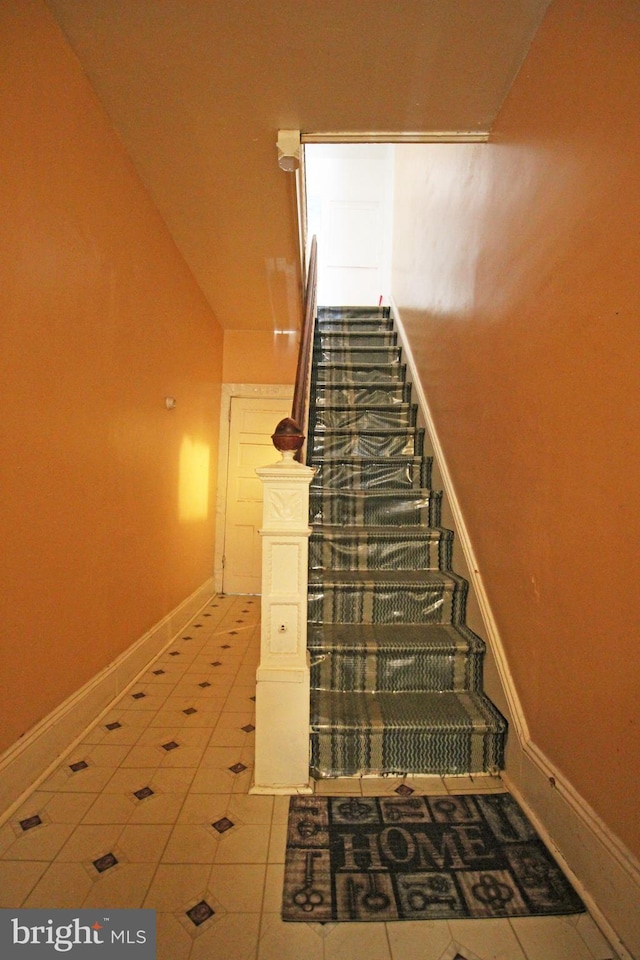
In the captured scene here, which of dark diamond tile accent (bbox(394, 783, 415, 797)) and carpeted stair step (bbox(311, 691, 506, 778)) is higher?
carpeted stair step (bbox(311, 691, 506, 778))

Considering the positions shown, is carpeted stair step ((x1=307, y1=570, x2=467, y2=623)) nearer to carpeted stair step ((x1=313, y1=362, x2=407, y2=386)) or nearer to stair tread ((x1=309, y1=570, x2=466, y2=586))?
stair tread ((x1=309, y1=570, x2=466, y2=586))

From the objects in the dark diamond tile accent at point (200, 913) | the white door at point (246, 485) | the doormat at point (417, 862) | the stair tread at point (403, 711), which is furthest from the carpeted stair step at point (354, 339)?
the dark diamond tile accent at point (200, 913)

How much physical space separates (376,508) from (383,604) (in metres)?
0.66

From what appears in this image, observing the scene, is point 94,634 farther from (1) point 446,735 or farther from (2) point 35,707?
(1) point 446,735

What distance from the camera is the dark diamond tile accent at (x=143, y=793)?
1.66 meters

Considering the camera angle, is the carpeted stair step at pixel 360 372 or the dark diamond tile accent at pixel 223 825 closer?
the dark diamond tile accent at pixel 223 825

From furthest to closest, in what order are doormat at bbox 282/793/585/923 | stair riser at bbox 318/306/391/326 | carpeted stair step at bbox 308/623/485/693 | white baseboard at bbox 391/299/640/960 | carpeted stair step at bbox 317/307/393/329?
stair riser at bbox 318/306/391/326
carpeted stair step at bbox 317/307/393/329
carpeted stair step at bbox 308/623/485/693
doormat at bbox 282/793/585/923
white baseboard at bbox 391/299/640/960

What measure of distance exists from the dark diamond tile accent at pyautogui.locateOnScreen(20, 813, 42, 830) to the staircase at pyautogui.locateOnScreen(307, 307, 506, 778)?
3.02ft

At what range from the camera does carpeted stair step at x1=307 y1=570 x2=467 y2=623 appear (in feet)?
7.47

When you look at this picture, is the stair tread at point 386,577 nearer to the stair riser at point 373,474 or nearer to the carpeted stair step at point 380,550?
the carpeted stair step at point 380,550

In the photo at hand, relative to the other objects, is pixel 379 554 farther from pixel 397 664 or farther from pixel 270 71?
pixel 270 71

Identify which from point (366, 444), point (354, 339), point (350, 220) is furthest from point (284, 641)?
point (350, 220)

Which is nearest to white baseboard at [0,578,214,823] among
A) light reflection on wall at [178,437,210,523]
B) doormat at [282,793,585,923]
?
doormat at [282,793,585,923]

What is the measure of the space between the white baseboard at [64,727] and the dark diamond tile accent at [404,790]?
4.25ft
